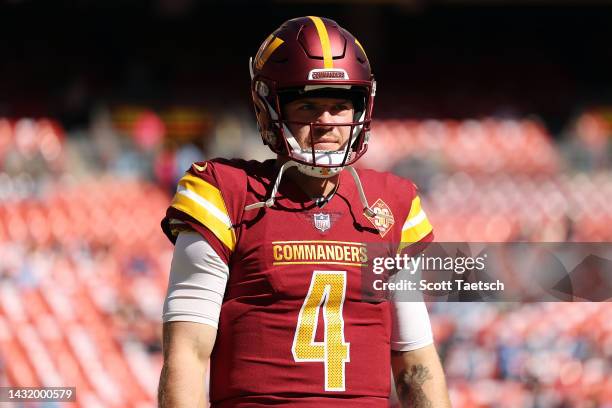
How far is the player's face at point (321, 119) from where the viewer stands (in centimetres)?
217

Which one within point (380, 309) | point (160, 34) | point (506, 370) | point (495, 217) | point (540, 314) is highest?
point (160, 34)

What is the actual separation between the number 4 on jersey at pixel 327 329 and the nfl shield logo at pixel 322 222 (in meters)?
0.10

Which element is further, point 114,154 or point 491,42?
point 491,42

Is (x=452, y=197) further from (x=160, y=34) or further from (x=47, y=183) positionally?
(x=160, y=34)

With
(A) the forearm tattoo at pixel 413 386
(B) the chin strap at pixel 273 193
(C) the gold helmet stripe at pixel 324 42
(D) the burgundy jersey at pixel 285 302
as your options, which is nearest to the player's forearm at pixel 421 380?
(A) the forearm tattoo at pixel 413 386

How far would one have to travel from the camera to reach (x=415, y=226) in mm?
2229

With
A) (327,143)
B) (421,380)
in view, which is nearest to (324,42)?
(327,143)

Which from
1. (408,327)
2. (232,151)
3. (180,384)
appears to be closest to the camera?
(180,384)

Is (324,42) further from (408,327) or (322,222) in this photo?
(408,327)

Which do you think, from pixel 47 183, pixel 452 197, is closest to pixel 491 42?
pixel 452 197

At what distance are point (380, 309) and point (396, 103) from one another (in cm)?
1408

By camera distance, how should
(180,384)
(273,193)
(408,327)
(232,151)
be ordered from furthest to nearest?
(232,151) < (408,327) < (273,193) < (180,384)

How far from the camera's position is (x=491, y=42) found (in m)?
18.5

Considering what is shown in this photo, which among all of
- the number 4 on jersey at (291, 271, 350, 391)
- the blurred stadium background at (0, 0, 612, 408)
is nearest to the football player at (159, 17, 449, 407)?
the number 4 on jersey at (291, 271, 350, 391)
